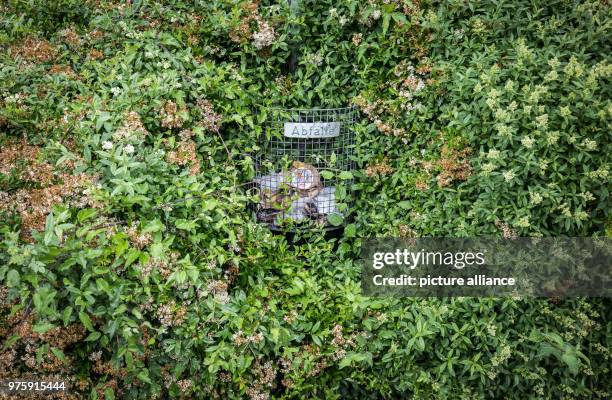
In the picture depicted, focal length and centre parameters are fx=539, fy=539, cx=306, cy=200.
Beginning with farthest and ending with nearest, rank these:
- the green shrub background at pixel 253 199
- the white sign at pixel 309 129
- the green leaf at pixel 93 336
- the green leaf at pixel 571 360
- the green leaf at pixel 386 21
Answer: the white sign at pixel 309 129 < the green leaf at pixel 386 21 < the green leaf at pixel 571 360 < the green shrub background at pixel 253 199 < the green leaf at pixel 93 336

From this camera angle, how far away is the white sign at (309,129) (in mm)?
3240

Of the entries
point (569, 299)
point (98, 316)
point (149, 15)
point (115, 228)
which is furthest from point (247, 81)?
point (569, 299)

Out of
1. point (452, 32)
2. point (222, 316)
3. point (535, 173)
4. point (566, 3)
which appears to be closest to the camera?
point (222, 316)

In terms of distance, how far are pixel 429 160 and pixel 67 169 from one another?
1935mm

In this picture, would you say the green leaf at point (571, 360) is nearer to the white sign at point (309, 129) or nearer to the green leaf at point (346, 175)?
the green leaf at point (346, 175)

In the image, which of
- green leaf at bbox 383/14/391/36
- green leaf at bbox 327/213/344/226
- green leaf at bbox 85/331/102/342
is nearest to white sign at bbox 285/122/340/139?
green leaf at bbox 327/213/344/226

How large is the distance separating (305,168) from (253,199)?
1.89 feet

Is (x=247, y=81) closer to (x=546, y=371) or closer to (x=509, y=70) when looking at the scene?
(x=509, y=70)

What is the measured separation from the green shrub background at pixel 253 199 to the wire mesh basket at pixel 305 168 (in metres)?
0.10

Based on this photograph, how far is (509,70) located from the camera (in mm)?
2777

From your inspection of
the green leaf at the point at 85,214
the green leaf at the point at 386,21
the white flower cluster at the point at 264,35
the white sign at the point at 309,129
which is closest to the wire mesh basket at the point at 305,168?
the white sign at the point at 309,129

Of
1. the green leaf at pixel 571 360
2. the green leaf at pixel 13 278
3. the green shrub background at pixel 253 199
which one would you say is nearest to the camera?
the green leaf at pixel 13 278

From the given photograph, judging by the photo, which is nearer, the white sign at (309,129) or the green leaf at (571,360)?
the green leaf at (571,360)

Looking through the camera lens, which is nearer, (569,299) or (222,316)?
(222,316)
